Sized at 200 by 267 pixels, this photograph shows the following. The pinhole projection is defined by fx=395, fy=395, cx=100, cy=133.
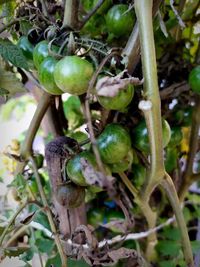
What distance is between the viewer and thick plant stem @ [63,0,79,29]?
432 mm

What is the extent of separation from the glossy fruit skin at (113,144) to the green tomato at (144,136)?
2 centimetres

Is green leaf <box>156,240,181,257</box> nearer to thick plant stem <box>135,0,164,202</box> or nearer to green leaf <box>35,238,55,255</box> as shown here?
green leaf <box>35,238,55,255</box>

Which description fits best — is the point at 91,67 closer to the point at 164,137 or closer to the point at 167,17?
the point at 164,137

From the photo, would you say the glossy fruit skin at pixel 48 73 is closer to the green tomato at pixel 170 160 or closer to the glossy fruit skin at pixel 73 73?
the glossy fruit skin at pixel 73 73

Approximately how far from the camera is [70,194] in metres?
0.46

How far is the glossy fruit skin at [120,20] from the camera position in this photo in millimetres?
462

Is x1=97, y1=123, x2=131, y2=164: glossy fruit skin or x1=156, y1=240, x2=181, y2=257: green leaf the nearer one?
x1=97, y1=123, x2=131, y2=164: glossy fruit skin

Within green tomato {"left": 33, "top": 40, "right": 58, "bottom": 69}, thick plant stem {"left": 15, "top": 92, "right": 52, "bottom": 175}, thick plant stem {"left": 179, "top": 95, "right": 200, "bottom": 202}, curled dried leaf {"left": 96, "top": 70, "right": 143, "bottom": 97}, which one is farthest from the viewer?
thick plant stem {"left": 179, "top": 95, "right": 200, "bottom": 202}

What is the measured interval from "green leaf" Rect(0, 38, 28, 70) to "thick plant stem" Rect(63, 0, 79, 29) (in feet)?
0.20

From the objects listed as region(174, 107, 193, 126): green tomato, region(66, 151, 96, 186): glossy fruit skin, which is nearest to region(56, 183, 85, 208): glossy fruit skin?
region(66, 151, 96, 186): glossy fruit skin

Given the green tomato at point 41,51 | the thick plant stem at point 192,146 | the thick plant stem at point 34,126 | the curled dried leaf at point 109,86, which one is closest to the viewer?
the curled dried leaf at point 109,86

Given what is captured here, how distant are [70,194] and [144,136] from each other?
112 millimetres

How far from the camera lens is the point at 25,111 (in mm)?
1452

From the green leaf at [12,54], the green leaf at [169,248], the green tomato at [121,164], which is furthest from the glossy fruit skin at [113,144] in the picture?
the green leaf at [169,248]
